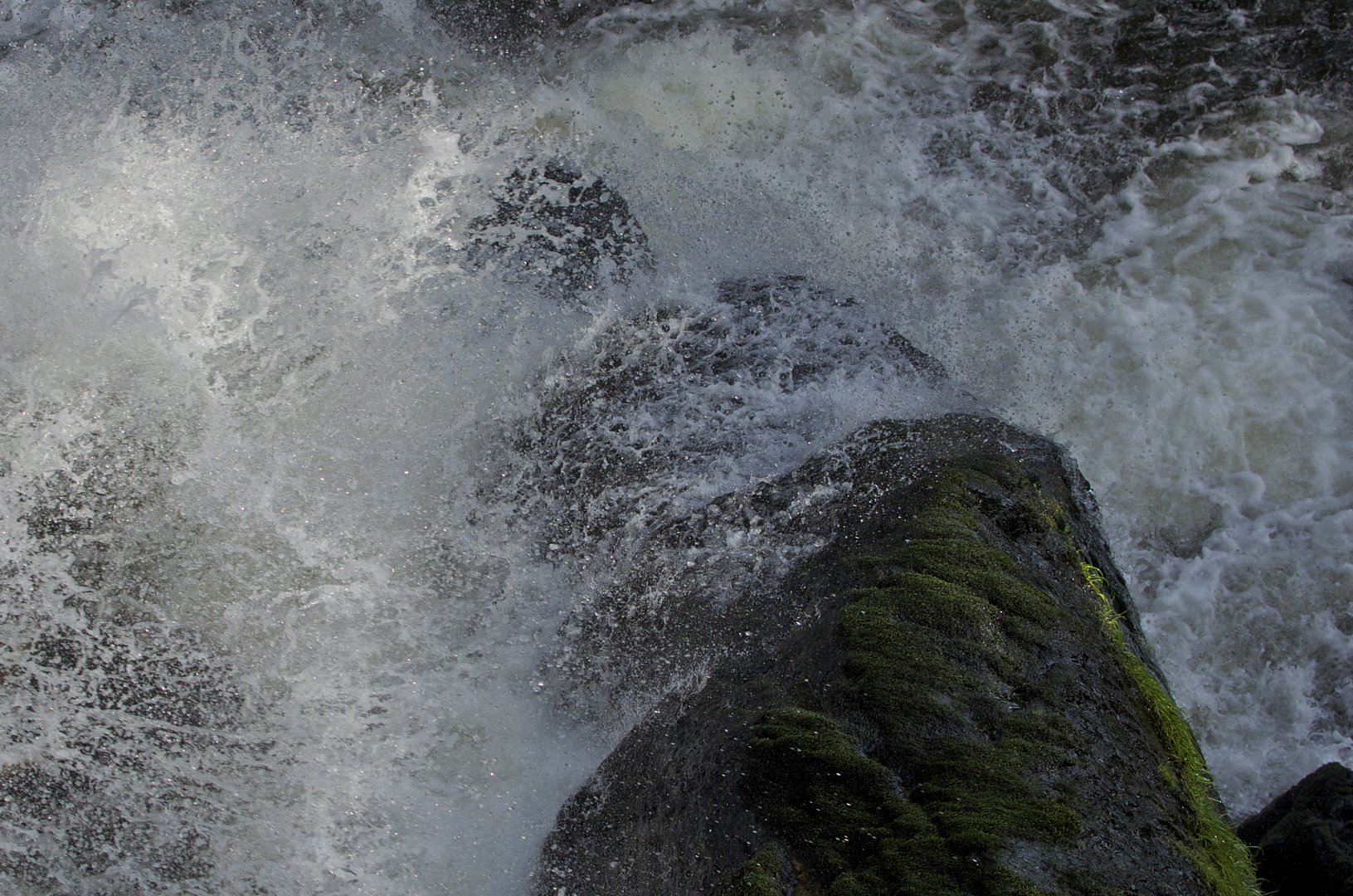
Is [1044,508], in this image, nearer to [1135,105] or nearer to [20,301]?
[1135,105]

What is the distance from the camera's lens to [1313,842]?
3.90 meters

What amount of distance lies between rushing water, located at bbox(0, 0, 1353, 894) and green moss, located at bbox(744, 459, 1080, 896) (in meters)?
0.79

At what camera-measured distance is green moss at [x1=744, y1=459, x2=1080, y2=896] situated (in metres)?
3.07

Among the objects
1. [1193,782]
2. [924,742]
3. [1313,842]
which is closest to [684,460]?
[924,742]

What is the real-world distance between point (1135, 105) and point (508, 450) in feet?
17.3

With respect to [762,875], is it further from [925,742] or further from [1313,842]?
[1313,842]

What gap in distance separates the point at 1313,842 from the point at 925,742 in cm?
211

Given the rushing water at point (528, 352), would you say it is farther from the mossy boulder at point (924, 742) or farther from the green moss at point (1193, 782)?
the green moss at point (1193, 782)

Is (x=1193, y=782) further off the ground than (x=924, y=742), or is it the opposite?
(x=924, y=742)

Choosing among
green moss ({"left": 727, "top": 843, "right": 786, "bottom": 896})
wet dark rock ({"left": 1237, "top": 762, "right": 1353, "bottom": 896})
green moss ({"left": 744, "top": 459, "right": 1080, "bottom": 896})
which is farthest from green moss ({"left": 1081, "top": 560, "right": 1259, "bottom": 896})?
green moss ({"left": 727, "top": 843, "right": 786, "bottom": 896})

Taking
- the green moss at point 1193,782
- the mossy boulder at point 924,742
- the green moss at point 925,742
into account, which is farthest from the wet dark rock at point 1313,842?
the green moss at point 925,742

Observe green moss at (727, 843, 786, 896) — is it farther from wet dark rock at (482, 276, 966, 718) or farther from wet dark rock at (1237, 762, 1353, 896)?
wet dark rock at (1237, 762, 1353, 896)

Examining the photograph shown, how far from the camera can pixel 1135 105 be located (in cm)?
634

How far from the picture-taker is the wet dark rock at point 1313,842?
3811mm
